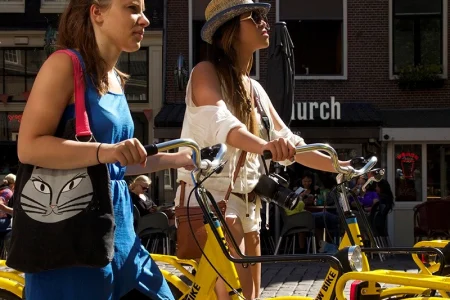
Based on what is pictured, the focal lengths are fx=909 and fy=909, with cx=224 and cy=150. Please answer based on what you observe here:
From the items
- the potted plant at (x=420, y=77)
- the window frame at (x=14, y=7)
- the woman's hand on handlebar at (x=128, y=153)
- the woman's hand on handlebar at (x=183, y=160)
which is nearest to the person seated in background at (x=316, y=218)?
the potted plant at (x=420, y=77)

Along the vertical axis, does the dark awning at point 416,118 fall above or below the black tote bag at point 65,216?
above

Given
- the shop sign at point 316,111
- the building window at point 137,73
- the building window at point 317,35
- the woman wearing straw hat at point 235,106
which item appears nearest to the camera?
the woman wearing straw hat at point 235,106

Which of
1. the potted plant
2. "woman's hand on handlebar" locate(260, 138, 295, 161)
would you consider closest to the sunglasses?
"woman's hand on handlebar" locate(260, 138, 295, 161)

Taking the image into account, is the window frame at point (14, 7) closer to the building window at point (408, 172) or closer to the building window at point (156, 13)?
Result: the building window at point (156, 13)

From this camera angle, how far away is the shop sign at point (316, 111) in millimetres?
18172

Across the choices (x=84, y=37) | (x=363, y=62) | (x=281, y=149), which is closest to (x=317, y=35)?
(x=363, y=62)

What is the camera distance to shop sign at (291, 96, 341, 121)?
59.6 ft

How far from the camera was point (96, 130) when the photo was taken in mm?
2463

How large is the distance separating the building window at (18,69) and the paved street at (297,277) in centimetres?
1069

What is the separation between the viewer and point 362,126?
17.9 metres

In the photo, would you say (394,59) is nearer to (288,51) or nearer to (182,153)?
(288,51)

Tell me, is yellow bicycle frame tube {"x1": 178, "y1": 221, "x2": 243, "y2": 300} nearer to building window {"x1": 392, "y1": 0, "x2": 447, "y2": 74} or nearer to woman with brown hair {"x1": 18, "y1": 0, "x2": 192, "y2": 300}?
woman with brown hair {"x1": 18, "y1": 0, "x2": 192, "y2": 300}

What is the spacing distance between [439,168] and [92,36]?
16.9 meters

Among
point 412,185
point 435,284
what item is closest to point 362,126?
point 412,185
